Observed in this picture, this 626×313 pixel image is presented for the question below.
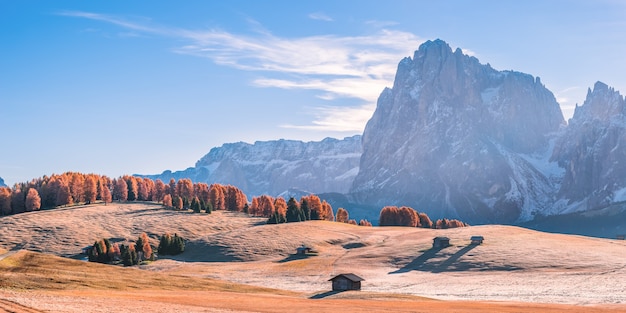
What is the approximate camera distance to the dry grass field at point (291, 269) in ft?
219

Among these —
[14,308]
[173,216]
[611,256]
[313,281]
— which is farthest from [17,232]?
[611,256]

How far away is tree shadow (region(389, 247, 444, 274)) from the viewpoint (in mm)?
124312

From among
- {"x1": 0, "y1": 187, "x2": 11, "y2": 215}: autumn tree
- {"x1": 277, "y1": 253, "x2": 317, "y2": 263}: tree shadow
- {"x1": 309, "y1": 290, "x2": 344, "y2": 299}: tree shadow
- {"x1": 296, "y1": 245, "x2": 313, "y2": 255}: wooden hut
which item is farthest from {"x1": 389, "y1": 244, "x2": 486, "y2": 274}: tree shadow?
{"x1": 0, "y1": 187, "x2": 11, "y2": 215}: autumn tree

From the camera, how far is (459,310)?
216 ft

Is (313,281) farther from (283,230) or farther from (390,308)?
(283,230)

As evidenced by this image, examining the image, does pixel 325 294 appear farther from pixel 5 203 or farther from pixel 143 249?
pixel 5 203

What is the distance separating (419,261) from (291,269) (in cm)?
2689

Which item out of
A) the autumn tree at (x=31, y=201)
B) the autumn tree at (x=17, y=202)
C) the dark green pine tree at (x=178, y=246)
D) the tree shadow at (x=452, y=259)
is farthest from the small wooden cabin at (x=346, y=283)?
the autumn tree at (x=17, y=202)

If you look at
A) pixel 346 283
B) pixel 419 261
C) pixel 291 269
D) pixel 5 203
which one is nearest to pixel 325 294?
pixel 346 283

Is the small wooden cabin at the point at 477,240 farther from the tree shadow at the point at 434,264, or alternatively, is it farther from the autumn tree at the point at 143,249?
the autumn tree at the point at 143,249

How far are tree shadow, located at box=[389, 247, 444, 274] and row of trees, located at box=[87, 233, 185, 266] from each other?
5674 cm

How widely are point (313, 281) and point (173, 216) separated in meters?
94.6

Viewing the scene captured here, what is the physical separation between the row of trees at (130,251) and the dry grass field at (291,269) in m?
3.88

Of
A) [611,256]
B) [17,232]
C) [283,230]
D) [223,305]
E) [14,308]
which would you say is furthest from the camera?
[283,230]
